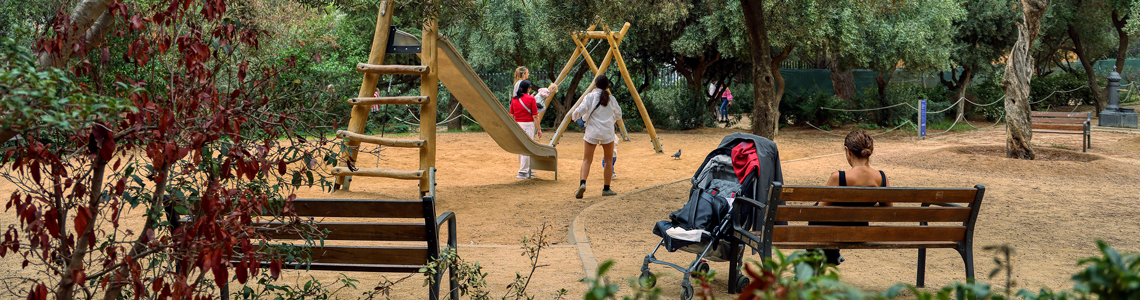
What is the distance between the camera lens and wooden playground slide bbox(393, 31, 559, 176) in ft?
24.9

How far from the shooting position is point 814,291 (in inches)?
42.9

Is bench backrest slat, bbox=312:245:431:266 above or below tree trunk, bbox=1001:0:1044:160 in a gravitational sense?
below

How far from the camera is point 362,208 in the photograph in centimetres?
327

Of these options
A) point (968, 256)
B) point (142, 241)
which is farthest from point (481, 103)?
point (142, 241)

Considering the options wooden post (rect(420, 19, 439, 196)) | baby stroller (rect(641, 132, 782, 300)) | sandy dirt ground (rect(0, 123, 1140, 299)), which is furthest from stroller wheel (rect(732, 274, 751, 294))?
wooden post (rect(420, 19, 439, 196))

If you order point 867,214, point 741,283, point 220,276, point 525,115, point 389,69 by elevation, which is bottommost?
point 741,283

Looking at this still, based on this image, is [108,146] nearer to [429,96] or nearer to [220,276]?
[220,276]

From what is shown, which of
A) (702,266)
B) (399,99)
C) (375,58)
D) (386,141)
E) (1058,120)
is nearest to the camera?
(702,266)

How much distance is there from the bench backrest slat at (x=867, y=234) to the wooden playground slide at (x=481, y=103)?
4519 millimetres

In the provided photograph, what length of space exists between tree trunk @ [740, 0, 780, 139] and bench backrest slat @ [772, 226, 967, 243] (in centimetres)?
452

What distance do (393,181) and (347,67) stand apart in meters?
7.68

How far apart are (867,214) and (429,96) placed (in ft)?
15.3

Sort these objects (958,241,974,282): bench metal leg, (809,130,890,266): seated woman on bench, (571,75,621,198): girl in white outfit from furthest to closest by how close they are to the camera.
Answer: (571,75,621,198): girl in white outfit
(809,130,890,266): seated woman on bench
(958,241,974,282): bench metal leg

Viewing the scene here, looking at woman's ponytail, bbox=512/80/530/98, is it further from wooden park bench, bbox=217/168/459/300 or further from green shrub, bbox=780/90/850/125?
green shrub, bbox=780/90/850/125
